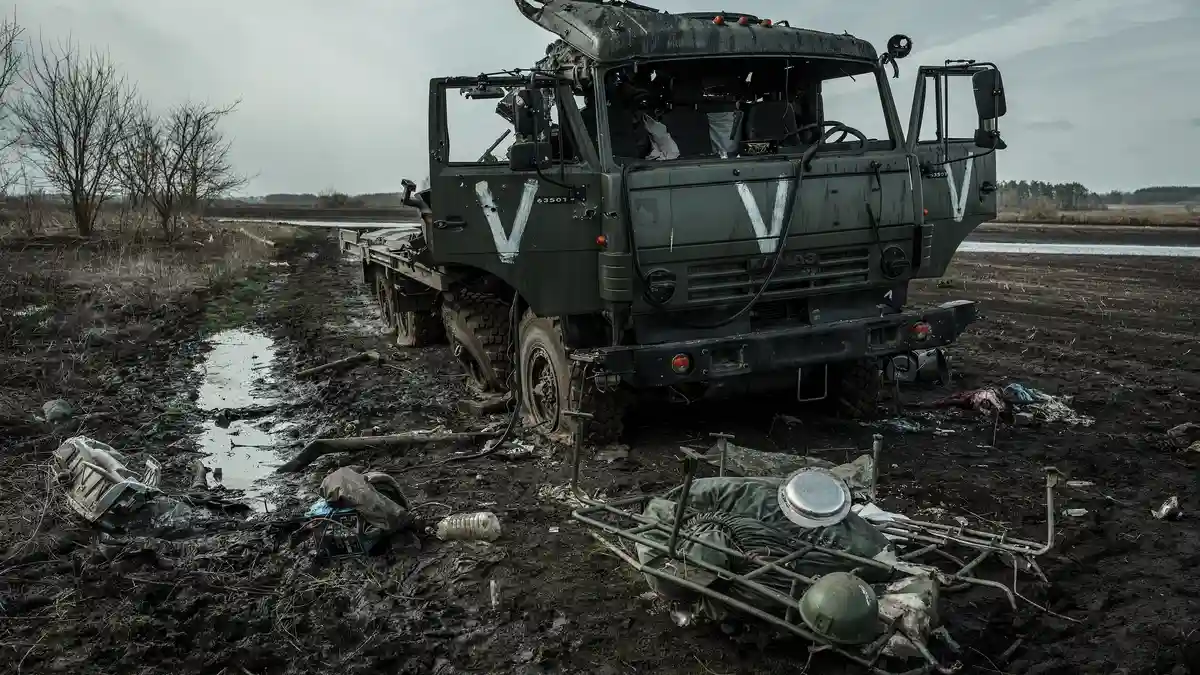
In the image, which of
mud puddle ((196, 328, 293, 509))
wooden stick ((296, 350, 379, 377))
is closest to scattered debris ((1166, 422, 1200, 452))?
mud puddle ((196, 328, 293, 509))

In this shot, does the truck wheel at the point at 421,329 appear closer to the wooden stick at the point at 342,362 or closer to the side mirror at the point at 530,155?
the wooden stick at the point at 342,362

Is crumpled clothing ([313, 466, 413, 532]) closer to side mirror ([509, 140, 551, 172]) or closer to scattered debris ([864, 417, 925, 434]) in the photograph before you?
side mirror ([509, 140, 551, 172])

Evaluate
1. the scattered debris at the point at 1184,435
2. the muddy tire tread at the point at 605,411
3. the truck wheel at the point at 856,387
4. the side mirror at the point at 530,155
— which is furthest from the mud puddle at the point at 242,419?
the scattered debris at the point at 1184,435

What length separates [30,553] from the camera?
180 inches

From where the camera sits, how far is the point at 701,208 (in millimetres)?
5695

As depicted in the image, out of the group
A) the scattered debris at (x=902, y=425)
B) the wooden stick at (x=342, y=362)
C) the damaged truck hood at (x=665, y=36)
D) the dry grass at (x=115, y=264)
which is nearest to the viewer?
the damaged truck hood at (x=665, y=36)

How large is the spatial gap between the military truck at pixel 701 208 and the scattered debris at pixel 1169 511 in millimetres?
1903

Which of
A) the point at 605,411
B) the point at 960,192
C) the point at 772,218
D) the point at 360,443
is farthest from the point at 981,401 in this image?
the point at 360,443

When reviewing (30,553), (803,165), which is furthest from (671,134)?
(30,553)

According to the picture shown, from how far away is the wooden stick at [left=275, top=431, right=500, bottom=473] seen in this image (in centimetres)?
634

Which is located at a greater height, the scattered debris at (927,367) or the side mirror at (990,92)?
Answer: the side mirror at (990,92)

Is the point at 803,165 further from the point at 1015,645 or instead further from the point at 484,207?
the point at 1015,645

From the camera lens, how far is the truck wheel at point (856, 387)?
22.0 ft

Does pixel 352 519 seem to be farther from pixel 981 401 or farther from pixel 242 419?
pixel 981 401
